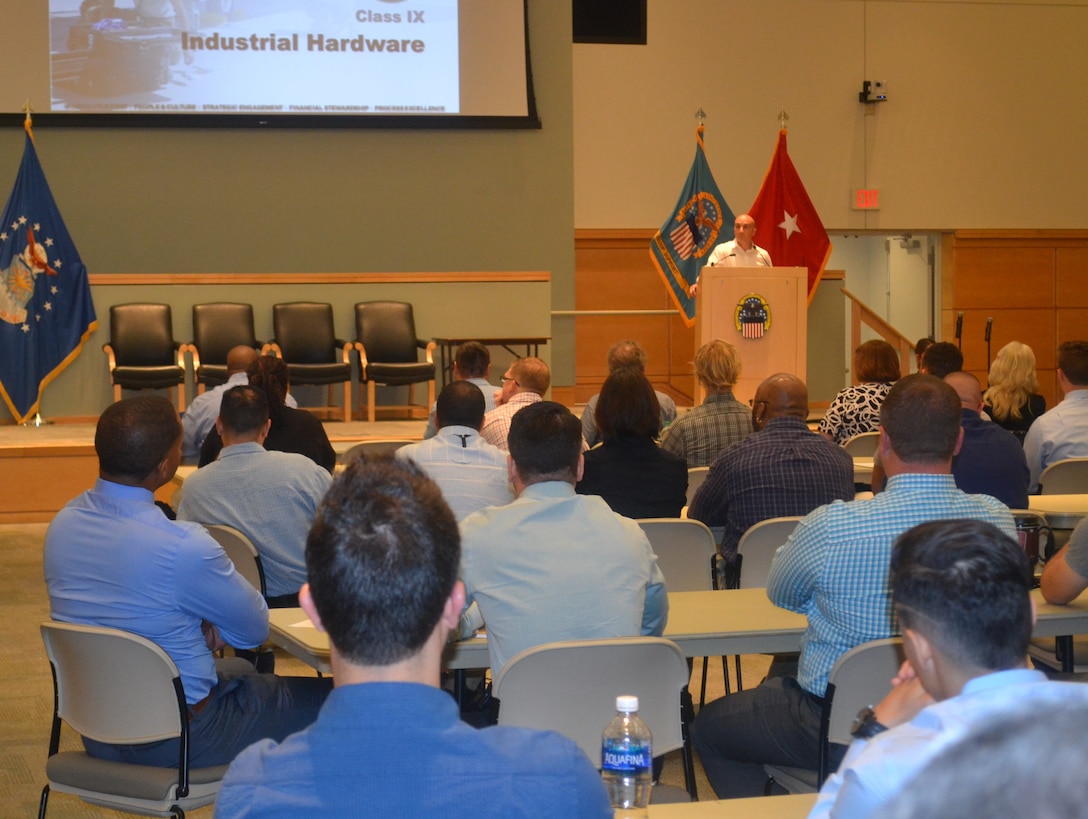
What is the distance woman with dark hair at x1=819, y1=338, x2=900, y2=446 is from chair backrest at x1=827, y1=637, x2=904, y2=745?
3444 mm

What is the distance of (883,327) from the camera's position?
38.1ft

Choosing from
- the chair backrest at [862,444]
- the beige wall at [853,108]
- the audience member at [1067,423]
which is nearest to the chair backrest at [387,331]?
the beige wall at [853,108]

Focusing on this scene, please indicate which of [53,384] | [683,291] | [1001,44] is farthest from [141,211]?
[1001,44]

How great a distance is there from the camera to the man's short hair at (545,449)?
2611 mm

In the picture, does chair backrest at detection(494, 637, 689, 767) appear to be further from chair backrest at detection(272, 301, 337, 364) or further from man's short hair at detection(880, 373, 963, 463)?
chair backrest at detection(272, 301, 337, 364)

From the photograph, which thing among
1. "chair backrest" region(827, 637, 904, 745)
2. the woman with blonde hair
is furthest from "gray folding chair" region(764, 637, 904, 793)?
the woman with blonde hair

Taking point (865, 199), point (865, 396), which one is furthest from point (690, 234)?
point (865, 396)

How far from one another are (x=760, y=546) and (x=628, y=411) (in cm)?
70

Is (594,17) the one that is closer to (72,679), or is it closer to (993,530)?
(72,679)

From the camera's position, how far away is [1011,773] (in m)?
0.52

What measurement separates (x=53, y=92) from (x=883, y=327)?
7805 millimetres

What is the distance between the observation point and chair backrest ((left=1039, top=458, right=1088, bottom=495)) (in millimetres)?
4648

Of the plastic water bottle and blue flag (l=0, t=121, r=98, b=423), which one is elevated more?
blue flag (l=0, t=121, r=98, b=423)

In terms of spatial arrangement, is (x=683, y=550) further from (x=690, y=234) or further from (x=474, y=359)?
(x=690, y=234)
